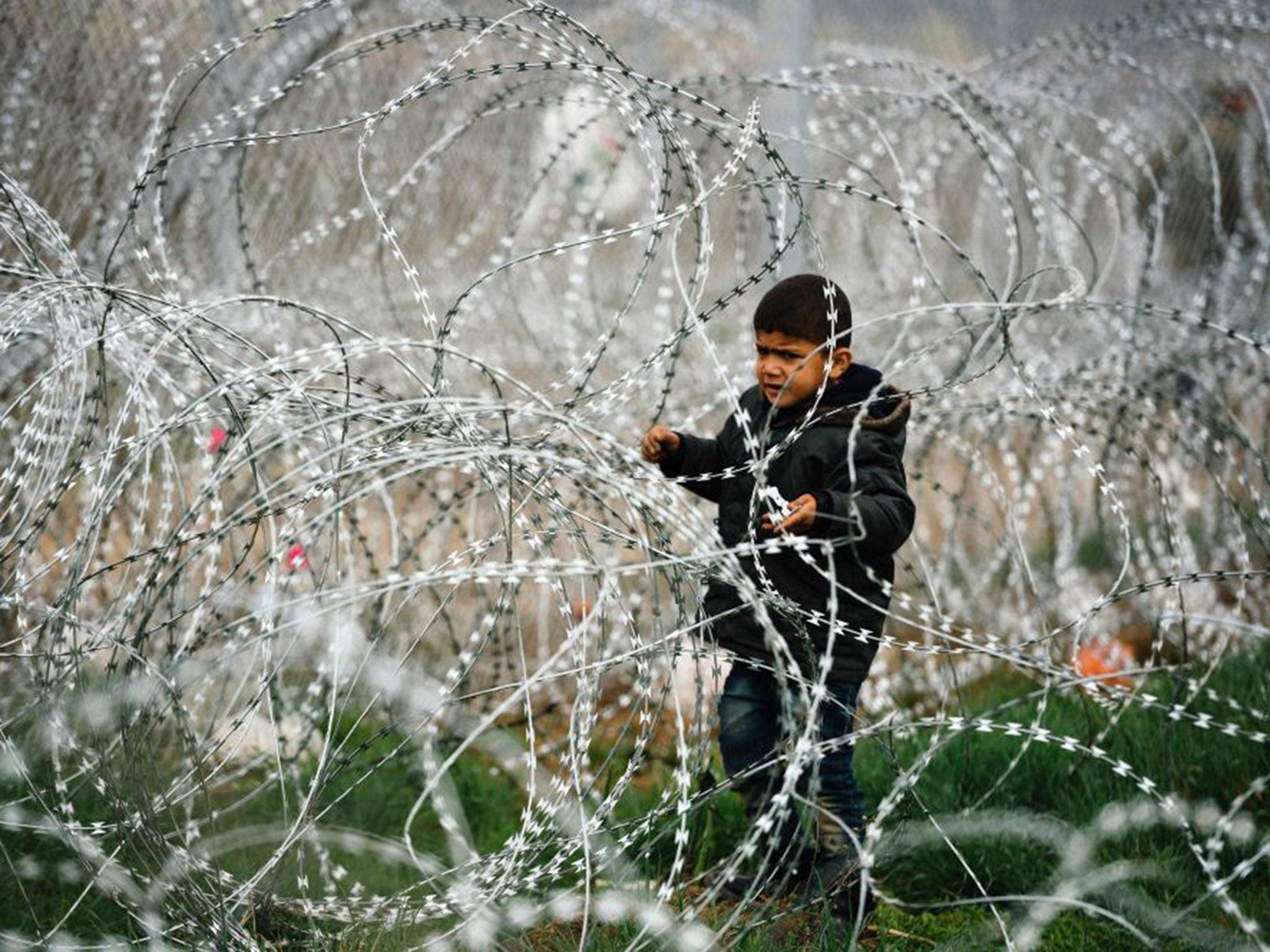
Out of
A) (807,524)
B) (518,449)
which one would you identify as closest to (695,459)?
(807,524)

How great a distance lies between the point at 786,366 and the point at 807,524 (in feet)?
1.16

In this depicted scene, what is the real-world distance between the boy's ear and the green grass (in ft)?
2.46

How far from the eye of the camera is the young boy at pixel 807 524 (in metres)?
2.45

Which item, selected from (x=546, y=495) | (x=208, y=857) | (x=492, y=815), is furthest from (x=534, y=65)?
(x=492, y=815)

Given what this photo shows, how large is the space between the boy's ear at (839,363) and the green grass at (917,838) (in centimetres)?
75

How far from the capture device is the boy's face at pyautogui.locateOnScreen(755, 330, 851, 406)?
2531 millimetres

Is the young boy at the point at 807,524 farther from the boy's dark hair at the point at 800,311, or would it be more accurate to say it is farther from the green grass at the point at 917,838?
the green grass at the point at 917,838

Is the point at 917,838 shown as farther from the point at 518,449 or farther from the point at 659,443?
the point at 518,449

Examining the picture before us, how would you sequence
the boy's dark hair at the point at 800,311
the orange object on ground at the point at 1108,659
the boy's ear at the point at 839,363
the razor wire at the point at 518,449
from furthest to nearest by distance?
the orange object on ground at the point at 1108,659 → the boy's ear at the point at 839,363 → the boy's dark hair at the point at 800,311 → the razor wire at the point at 518,449

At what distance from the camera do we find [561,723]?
421 centimetres

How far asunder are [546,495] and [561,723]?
2.02 meters

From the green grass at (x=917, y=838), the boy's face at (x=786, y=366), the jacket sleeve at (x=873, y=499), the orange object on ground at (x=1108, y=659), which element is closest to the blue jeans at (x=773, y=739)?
the green grass at (x=917, y=838)

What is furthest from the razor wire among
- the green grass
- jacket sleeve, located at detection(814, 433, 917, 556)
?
jacket sleeve, located at detection(814, 433, 917, 556)

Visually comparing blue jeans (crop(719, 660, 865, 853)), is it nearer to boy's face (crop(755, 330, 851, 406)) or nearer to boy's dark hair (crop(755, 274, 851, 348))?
boy's face (crop(755, 330, 851, 406))
